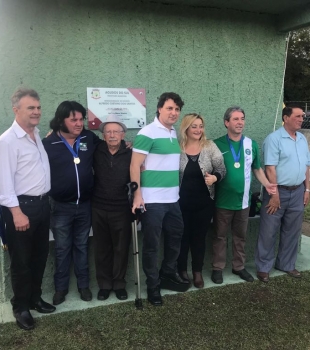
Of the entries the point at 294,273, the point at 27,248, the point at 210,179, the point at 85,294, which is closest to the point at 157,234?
the point at 210,179

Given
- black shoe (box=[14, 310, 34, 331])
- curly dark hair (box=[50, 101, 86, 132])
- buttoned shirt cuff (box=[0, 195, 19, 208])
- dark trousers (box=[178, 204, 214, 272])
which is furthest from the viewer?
dark trousers (box=[178, 204, 214, 272])

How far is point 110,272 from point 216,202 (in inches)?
55.1

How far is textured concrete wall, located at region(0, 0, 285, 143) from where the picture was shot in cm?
382

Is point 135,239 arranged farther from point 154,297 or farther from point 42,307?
point 42,307

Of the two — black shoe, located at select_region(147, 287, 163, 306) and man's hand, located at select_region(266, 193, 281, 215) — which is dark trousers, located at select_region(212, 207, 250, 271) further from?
black shoe, located at select_region(147, 287, 163, 306)

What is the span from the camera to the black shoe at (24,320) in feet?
11.0

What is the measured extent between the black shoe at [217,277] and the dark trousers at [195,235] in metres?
0.21

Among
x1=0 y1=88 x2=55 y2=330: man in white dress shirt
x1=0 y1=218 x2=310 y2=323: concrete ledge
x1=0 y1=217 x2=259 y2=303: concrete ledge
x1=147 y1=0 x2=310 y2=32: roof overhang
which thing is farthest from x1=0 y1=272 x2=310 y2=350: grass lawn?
x1=147 y1=0 x2=310 y2=32: roof overhang

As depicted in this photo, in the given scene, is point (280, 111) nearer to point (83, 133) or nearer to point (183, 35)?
point (183, 35)

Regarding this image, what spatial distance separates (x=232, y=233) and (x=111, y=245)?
57.8 inches

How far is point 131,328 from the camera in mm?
3389

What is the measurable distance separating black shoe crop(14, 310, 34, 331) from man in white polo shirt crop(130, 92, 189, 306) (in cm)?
119

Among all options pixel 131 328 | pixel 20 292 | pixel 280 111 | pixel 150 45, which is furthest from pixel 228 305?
pixel 150 45

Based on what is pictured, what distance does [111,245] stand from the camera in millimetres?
3893
